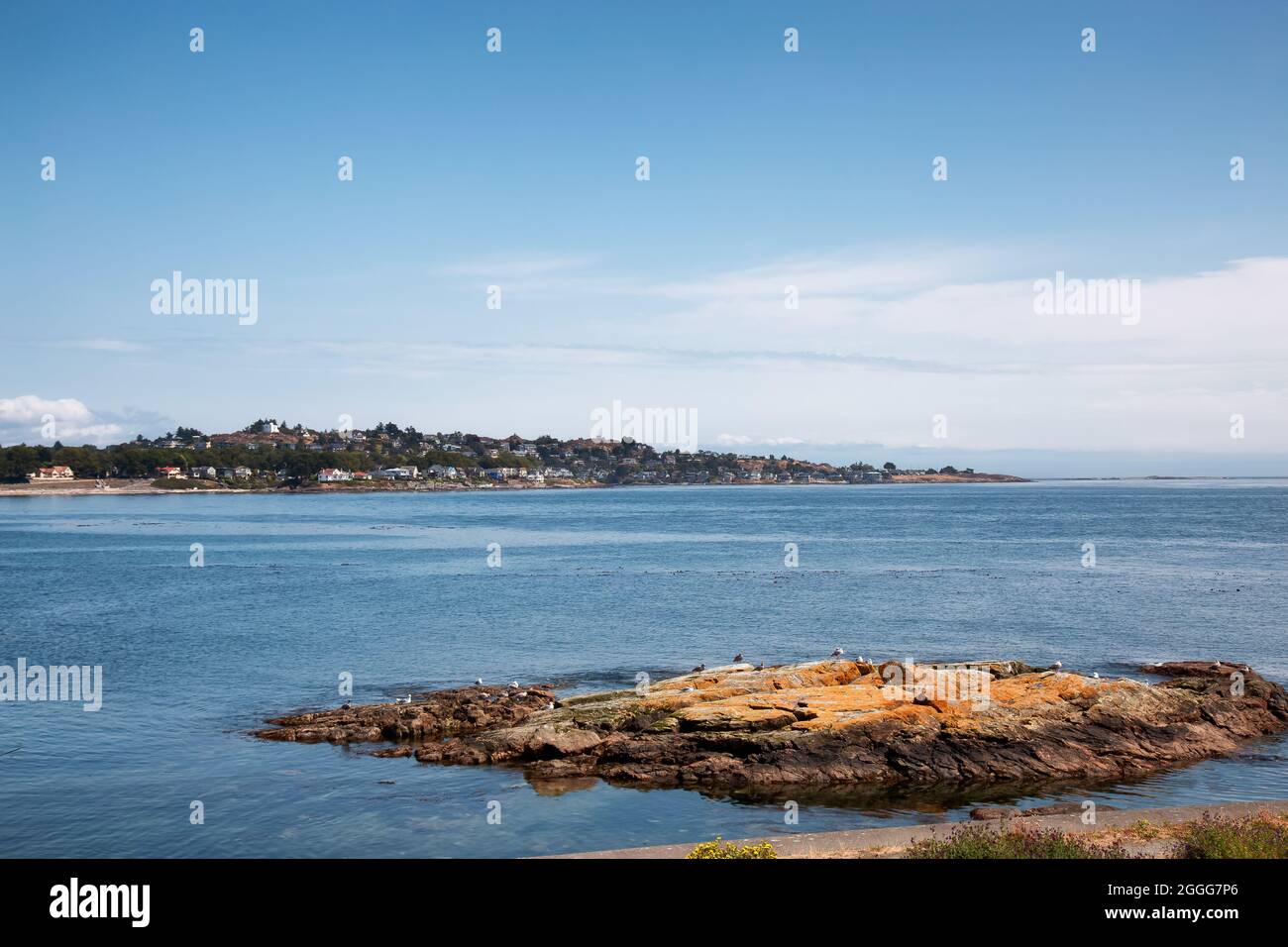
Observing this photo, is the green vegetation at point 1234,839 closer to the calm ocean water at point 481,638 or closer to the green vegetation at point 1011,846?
the green vegetation at point 1011,846

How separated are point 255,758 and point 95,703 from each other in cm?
1085

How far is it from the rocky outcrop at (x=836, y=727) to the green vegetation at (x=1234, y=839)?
935 centimetres

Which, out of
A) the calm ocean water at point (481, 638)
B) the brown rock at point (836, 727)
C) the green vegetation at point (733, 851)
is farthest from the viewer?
the brown rock at point (836, 727)

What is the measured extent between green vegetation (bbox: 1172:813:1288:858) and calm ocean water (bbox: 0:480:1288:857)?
24.0 ft

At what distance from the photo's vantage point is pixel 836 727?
28.8 m

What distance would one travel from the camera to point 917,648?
150 feet

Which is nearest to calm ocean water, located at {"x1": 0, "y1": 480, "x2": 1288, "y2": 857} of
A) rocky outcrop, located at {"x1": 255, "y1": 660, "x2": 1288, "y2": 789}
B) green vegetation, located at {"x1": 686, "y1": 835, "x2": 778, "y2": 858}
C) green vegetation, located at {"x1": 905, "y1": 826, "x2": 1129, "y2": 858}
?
rocky outcrop, located at {"x1": 255, "y1": 660, "x2": 1288, "y2": 789}

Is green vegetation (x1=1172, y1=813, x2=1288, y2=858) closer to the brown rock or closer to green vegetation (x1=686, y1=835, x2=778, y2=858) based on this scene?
green vegetation (x1=686, y1=835, x2=778, y2=858)

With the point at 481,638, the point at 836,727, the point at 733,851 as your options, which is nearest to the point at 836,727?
the point at 836,727

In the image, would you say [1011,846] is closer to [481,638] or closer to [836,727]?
[836,727]

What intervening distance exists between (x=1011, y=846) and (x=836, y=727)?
42.7ft

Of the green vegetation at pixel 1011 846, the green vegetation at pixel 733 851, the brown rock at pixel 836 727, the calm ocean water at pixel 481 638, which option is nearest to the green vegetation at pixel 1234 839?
the green vegetation at pixel 1011 846

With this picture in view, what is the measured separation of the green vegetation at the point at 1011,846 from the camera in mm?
15688

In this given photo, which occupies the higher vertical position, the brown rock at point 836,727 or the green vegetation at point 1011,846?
the green vegetation at point 1011,846
